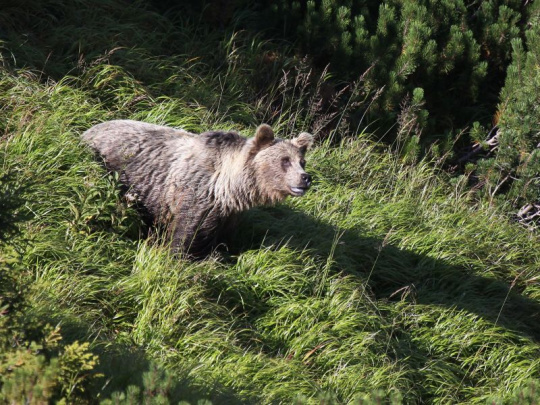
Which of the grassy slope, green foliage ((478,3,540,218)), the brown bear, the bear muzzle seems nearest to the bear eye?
the brown bear

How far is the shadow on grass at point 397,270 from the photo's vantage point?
7609mm

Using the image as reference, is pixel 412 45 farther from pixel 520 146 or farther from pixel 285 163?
pixel 285 163

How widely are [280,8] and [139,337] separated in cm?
605

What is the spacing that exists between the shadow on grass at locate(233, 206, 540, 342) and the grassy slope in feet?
0.06

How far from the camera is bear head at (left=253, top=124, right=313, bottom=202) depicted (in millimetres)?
7250

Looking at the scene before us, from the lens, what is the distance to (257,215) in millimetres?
7867

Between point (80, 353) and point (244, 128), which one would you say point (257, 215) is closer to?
point (244, 128)

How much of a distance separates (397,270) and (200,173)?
6.48 feet

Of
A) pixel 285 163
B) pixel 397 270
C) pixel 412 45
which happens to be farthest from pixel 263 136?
pixel 412 45

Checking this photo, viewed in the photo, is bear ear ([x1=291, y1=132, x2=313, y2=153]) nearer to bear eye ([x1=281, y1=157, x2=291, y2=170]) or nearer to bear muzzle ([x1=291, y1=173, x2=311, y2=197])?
bear eye ([x1=281, y1=157, x2=291, y2=170])

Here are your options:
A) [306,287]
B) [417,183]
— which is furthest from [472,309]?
[417,183]

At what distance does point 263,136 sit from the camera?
7.30 meters

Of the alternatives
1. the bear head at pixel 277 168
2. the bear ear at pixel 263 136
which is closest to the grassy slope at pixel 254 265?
the bear head at pixel 277 168

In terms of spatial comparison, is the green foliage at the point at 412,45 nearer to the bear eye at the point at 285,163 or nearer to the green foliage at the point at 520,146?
the green foliage at the point at 520,146
